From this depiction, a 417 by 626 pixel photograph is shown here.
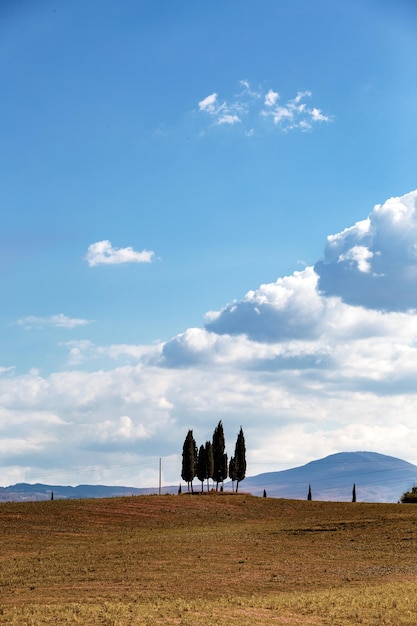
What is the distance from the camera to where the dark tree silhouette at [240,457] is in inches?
4636

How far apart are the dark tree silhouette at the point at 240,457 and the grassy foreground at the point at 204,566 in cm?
4168

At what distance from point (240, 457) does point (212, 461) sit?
675cm

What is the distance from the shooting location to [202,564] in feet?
131

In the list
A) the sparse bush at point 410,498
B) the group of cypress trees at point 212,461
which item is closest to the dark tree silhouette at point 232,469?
the group of cypress trees at point 212,461

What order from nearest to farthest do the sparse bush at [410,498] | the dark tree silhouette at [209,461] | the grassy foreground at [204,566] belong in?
the grassy foreground at [204,566] → the sparse bush at [410,498] → the dark tree silhouette at [209,461]

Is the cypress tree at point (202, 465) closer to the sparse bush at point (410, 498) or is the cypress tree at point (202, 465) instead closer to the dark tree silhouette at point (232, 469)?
the dark tree silhouette at point (232, 469)

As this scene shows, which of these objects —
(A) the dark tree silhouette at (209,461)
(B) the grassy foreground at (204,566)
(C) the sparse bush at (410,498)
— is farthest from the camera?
(A) the dark tree silhouette at (209,461)

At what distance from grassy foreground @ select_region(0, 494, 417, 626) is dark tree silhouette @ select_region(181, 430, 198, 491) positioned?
3766 centimetres

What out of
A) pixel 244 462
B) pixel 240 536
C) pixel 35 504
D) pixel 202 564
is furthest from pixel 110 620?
pixel 244 462

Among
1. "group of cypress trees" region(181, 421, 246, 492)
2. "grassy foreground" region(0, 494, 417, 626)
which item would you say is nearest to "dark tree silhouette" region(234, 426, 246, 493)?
"group of cypress trees" region(181, 421, 246, 492)

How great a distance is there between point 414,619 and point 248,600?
633 cm

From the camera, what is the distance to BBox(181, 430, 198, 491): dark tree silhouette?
11394 cm

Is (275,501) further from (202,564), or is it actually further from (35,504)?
(202,564)

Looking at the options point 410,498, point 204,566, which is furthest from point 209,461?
point 204,566
